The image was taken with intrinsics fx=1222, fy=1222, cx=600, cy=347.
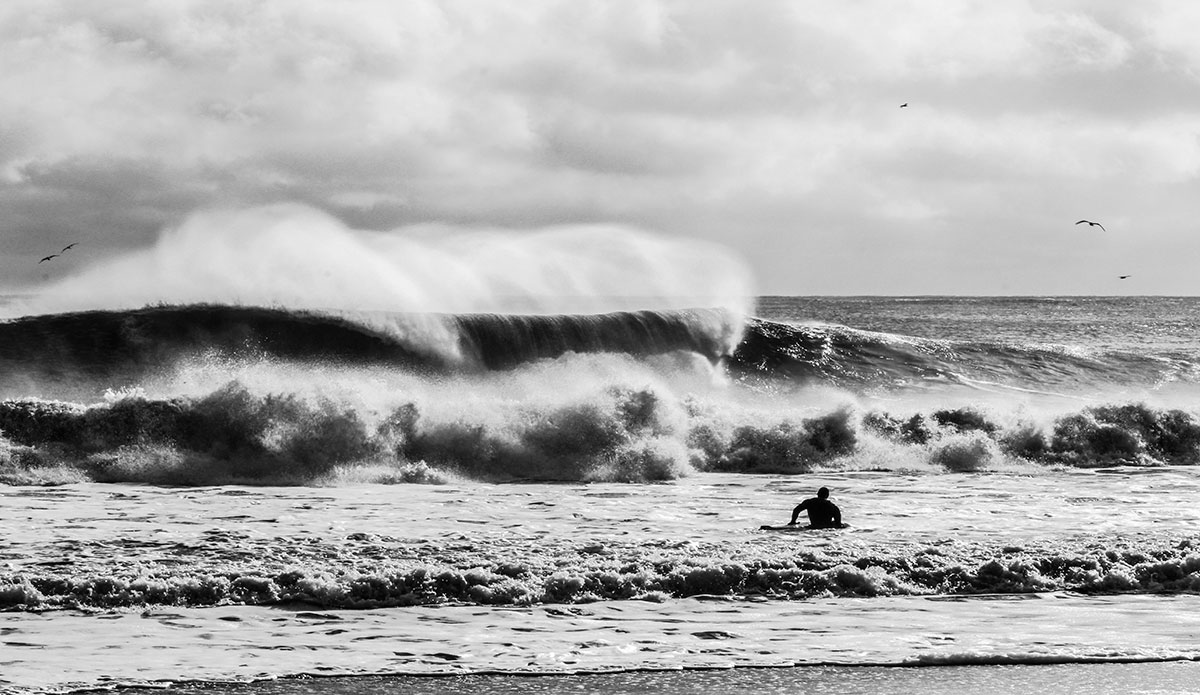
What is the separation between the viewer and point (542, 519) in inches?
463

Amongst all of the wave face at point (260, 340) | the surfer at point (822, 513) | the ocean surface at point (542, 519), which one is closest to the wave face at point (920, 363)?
the ocean surface at point (542, 519)

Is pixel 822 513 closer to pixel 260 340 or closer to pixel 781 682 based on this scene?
pixel 781 682

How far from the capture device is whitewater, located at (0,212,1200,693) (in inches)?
282

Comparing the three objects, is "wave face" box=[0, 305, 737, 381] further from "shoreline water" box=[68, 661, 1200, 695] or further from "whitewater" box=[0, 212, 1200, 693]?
"shoreline water" box=[68, 661, 1200, 695]

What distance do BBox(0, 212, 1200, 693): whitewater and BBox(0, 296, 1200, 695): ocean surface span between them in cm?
A: 4

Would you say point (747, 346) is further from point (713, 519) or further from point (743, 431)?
point (713, 519)

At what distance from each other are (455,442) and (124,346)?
920 cm

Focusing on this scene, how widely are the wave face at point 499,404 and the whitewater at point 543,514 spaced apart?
68 millimetres

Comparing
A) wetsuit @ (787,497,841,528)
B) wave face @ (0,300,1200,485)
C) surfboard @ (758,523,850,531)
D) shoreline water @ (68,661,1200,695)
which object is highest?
wave face @ (0,300,1200,485)

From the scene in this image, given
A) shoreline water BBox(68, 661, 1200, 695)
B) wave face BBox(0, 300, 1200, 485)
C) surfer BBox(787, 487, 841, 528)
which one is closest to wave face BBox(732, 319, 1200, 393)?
→ wave face BBox(0, 300, 1200, 485)

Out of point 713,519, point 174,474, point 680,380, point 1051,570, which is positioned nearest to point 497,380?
point 680,380

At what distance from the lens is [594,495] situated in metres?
13.6

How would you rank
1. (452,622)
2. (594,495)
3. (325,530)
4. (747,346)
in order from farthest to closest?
(747,346) < (594,495) < (325,530) < (452,622)

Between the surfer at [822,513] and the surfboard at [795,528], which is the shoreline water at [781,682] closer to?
the surfboard at [795,528]
